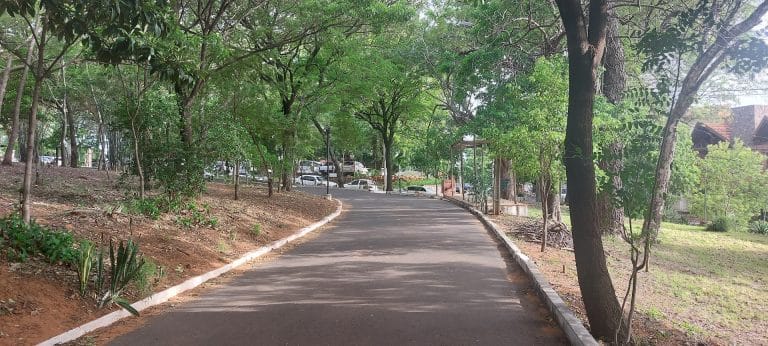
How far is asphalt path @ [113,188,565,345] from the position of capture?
5980mm

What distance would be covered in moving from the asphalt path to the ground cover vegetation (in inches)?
36.9

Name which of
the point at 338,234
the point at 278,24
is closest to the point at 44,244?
the point at 338,234

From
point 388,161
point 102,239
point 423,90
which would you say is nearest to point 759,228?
point 423,90

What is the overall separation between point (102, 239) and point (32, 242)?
0.81m

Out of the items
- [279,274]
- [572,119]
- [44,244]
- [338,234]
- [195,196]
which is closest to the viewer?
[572,119]

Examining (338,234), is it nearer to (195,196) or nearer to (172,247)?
(195,196)

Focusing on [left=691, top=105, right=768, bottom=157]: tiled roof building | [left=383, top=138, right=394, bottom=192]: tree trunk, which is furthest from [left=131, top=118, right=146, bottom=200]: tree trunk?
[left=691, top=105, right=768, bottom=157]: tiled roof building

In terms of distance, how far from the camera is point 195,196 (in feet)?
41.8

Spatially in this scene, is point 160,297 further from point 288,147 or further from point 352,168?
point 352,168

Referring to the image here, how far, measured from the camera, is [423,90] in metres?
35.3

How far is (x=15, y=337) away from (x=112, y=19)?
3.59 meters

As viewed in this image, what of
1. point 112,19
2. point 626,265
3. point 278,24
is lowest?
point 626,265

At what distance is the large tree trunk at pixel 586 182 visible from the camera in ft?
19.4

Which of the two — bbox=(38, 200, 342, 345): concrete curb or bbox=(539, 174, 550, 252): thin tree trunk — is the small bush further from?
bbox=(38, 200, 342, 345): concrete curb
